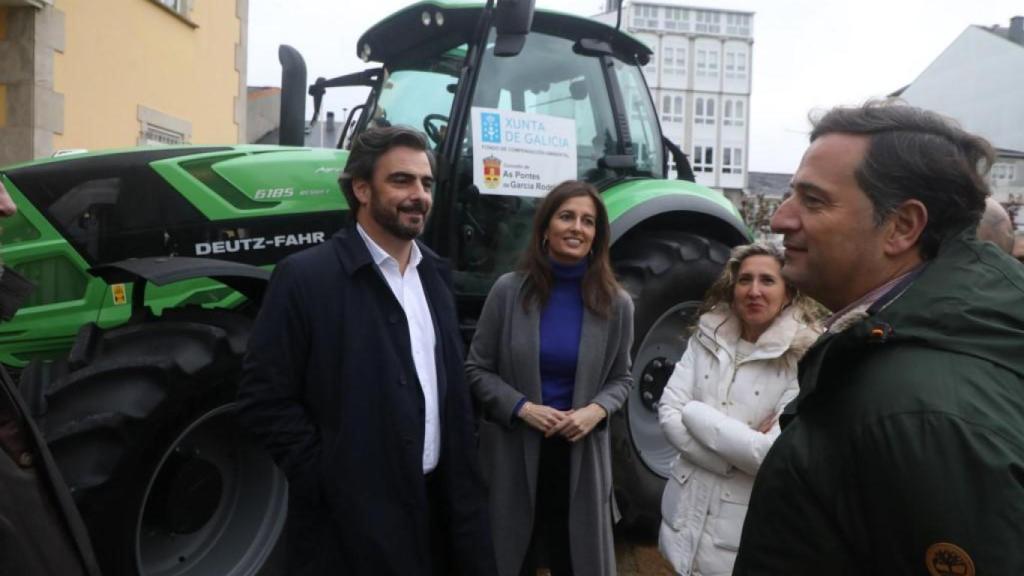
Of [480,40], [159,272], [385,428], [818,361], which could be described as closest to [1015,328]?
[818,361]

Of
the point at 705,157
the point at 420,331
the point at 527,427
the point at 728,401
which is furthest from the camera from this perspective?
the point at 705,157

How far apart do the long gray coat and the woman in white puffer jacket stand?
0.22 metres

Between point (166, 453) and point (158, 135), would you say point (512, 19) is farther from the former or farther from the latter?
point (158, 135)

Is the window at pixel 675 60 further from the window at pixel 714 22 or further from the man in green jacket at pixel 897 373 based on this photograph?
the man in green jacket at pixel 897 373

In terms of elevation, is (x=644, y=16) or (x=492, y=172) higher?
(x=644, y=16)

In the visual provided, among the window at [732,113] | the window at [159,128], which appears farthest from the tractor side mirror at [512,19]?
the window at [732,113]

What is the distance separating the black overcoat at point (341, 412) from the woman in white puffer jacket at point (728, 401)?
82 centimetres

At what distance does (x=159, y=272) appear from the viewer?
254 cm

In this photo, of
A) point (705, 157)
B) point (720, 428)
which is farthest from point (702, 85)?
point (720, 428)

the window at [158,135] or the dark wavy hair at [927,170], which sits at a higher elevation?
the window at [158,135]

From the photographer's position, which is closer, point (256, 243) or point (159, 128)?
point (256, 243)

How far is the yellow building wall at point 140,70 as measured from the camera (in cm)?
764

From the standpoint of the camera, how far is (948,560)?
919 millimetres

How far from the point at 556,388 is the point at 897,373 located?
5.52 ft
